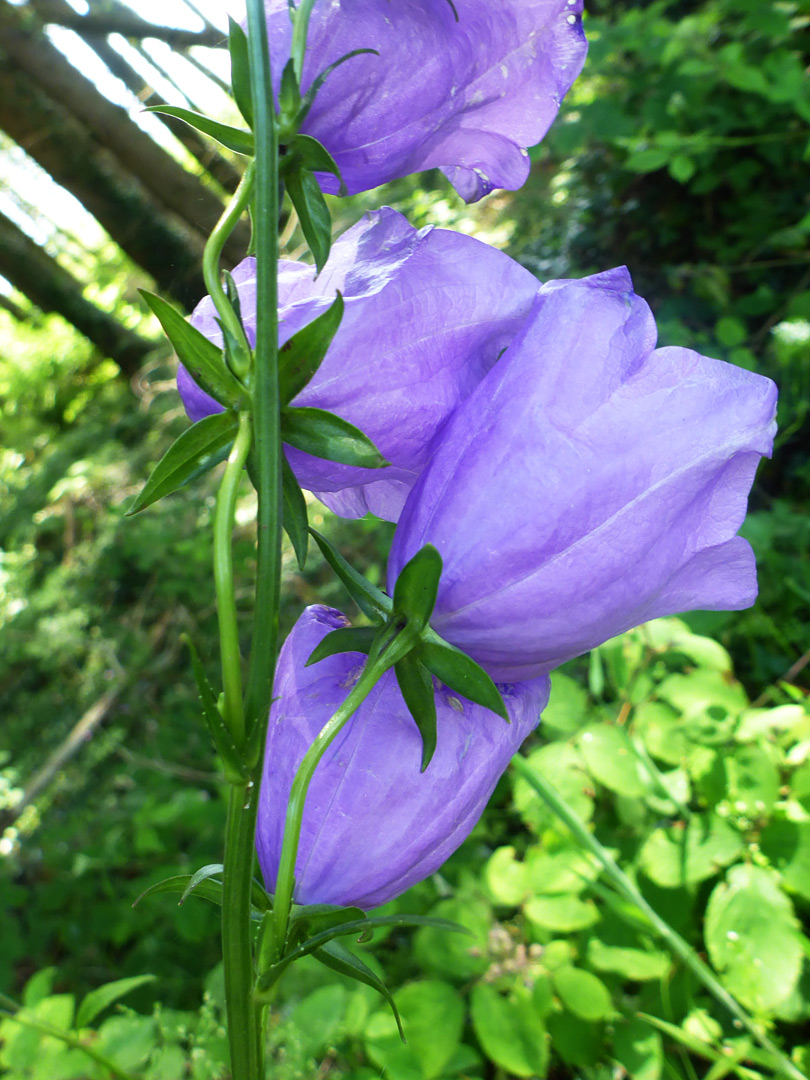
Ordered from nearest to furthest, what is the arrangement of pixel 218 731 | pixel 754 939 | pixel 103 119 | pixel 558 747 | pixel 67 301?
pixel 218 731 < pixel 754 939 < pixel 558 747 < pixel 103 119 < pixel 67 301

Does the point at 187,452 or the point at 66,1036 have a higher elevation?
the point at 187,452

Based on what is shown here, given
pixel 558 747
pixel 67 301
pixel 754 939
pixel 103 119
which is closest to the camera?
pixel 754 939

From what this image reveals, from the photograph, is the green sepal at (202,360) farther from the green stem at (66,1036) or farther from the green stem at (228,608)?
the green stem at (66,1036)

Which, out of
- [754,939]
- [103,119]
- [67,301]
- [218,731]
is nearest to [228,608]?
[218,731]

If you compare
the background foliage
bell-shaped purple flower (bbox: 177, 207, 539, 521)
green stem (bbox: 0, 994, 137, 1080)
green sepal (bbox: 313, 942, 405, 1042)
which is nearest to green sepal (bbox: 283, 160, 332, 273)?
bell-shaped purple flower (bbox: 177, 207, 539, 521)

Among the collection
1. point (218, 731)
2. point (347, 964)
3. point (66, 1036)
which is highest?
point (218, 731)

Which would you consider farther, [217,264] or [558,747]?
[558,747]

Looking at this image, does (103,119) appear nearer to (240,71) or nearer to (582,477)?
(240,71)

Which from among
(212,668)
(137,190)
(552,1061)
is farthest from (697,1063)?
(137,190)
